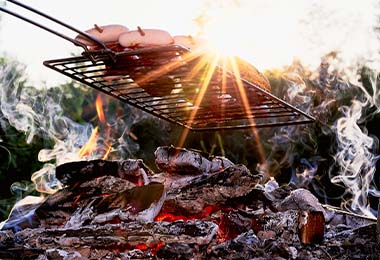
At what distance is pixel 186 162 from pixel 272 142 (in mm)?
5391

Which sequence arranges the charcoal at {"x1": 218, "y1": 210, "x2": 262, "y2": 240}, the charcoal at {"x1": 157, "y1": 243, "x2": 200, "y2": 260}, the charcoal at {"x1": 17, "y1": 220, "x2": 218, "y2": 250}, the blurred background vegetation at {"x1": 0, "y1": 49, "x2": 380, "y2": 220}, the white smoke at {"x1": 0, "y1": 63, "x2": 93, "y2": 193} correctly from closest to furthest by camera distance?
the charcoal at {"x1": 157, "y1": 243, "x2": 200, "y2": 260} → the charcoal at {"x1": 17, "y1": 220, "x2": 218, "y2": 250} → the charcoal at {"x1": 218, "y1": 210, "x2": 262, "y2": 240} → the white smoke at {"x1": 0, "y1": 63, "x2": 93, "y2": 193} → the blurred background vegetation at {"x1": 0, "y1": 49, "x2": 380, "y2": 220}

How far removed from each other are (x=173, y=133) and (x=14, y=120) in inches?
87.3

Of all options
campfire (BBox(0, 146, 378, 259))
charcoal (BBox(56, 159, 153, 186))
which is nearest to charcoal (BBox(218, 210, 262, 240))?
campfire (BBox(0, 146, 378, 259))

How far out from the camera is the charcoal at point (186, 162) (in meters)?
2.87

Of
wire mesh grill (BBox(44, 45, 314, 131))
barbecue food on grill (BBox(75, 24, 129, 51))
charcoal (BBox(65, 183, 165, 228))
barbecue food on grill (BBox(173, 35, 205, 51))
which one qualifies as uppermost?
barbecue food on grill (BBox(75, 24, 129, 51))

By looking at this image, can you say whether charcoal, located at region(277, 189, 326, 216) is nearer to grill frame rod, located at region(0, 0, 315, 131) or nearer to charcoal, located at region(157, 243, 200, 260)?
grill frame rod, located at region(0, 0, 315, 131)

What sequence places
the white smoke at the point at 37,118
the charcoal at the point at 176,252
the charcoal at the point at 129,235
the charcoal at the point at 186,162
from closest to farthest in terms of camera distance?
1. the charcoal at the point at 176,252
2. the charcoal at the point at 129,235
3. the charcoal at the point at 186,162
4. the white smoke at the point at 37,118

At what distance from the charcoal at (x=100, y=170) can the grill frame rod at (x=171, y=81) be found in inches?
25.2

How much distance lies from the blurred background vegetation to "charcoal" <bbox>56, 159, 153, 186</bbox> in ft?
14.6

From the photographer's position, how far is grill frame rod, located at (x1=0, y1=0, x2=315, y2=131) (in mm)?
1535

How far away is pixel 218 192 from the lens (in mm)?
2645

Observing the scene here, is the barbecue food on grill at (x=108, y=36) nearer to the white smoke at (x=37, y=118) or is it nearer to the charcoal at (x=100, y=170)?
the charcoal at (x=100, y=170)

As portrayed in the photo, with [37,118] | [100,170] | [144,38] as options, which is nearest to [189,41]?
[144,38]

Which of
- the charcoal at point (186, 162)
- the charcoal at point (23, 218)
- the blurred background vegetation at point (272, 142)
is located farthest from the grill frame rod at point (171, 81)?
the blurred background vegetation at point (272, 142)
